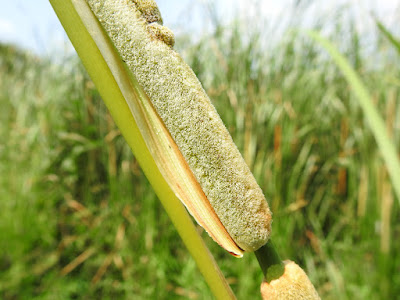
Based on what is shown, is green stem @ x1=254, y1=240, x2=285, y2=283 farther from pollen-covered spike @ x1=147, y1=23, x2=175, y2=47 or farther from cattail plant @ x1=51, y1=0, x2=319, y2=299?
pollen-covered spike @ x1=147, y1=23, x2=175, y2=47

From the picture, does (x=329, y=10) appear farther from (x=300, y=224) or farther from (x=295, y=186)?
(x=300, y=224)

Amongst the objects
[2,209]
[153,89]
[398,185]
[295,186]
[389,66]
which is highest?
[153,89]

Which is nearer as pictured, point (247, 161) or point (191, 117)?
point (191, 117)

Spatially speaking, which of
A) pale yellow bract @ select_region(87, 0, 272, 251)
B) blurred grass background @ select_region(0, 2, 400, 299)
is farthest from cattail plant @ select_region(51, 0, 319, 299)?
blurred grass background @ select_region(0, 2, 400, 299)

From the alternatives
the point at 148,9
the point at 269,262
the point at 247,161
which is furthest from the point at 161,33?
the point at 247,161

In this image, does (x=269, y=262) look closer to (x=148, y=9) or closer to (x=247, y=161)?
(x=148, y=9)

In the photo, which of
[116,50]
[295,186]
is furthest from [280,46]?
[116,50]

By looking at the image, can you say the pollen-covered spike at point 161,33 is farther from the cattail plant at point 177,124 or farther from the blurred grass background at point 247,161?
the blurred grass background at point 247,161
